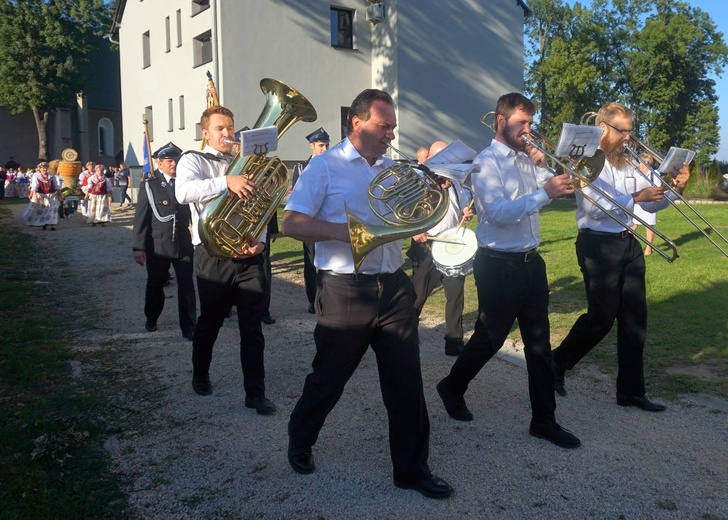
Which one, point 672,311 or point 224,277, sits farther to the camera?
point 672,311

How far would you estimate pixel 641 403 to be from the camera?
176 inches

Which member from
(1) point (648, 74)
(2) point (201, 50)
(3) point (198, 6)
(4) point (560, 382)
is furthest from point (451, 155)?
(1) point (648, 74)

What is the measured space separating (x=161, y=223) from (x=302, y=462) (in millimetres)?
3801

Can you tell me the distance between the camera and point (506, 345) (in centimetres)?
611

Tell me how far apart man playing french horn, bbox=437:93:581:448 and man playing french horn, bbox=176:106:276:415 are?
5.03 ft

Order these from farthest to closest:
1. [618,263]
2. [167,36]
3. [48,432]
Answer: [167,36] → [618,263] → [48,432]

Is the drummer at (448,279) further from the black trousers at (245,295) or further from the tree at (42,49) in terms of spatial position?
the tree at (42,49)

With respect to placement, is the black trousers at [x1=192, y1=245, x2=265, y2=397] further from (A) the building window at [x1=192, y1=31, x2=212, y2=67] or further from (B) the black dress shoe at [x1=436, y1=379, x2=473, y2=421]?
(A) the building window at [x1=192, y1=31, x2=212, y2=67]

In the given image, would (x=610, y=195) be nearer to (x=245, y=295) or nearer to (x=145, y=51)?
(x=245, y=295)

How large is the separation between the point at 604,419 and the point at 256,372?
232 cm

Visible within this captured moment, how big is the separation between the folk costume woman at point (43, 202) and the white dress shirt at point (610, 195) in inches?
670

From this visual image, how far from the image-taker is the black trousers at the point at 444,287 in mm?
5969

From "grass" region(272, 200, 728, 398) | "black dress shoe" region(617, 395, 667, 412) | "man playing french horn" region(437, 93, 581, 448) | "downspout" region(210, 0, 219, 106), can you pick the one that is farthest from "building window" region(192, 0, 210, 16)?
"black dress shoe" region(617, 395, 667, 412)

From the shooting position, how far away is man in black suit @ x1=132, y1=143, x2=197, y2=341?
21.6ft
